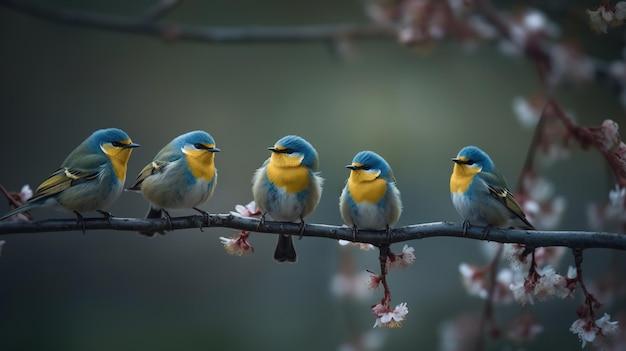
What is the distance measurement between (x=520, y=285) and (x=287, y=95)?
10.8 ft

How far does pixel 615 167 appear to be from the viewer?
146 centimetres

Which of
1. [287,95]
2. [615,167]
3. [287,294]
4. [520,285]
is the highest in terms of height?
[287,95]

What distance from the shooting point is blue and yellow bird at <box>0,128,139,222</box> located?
1.63 m

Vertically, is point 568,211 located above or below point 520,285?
above

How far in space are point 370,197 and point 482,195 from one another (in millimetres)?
306

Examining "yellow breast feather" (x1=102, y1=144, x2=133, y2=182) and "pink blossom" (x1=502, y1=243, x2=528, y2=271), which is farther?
"yellow breast feather" (x1=102, y1=144, x2=133, y2=182)

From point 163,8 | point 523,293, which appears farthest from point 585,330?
point 163,8

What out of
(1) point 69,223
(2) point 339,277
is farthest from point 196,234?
(1) point 69,223

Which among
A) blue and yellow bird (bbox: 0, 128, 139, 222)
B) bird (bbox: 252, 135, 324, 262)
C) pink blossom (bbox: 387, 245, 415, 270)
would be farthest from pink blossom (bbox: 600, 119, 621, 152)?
blue and yellow bird (bbox: 0, 128, 139, 222)

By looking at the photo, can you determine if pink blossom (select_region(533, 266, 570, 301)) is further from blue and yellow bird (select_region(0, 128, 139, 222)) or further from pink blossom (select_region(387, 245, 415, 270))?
blue and yellow bird (select_region(0, 128, 139, 222))

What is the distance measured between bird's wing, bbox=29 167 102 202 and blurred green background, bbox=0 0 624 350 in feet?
6.67

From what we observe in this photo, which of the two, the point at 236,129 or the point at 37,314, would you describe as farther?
the point at 236,129

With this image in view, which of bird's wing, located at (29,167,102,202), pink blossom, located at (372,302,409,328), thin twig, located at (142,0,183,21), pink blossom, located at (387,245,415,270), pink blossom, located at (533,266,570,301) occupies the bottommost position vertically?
pink blossom, located at (372,302,409,328)

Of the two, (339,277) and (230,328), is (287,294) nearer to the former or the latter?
(230,328)
